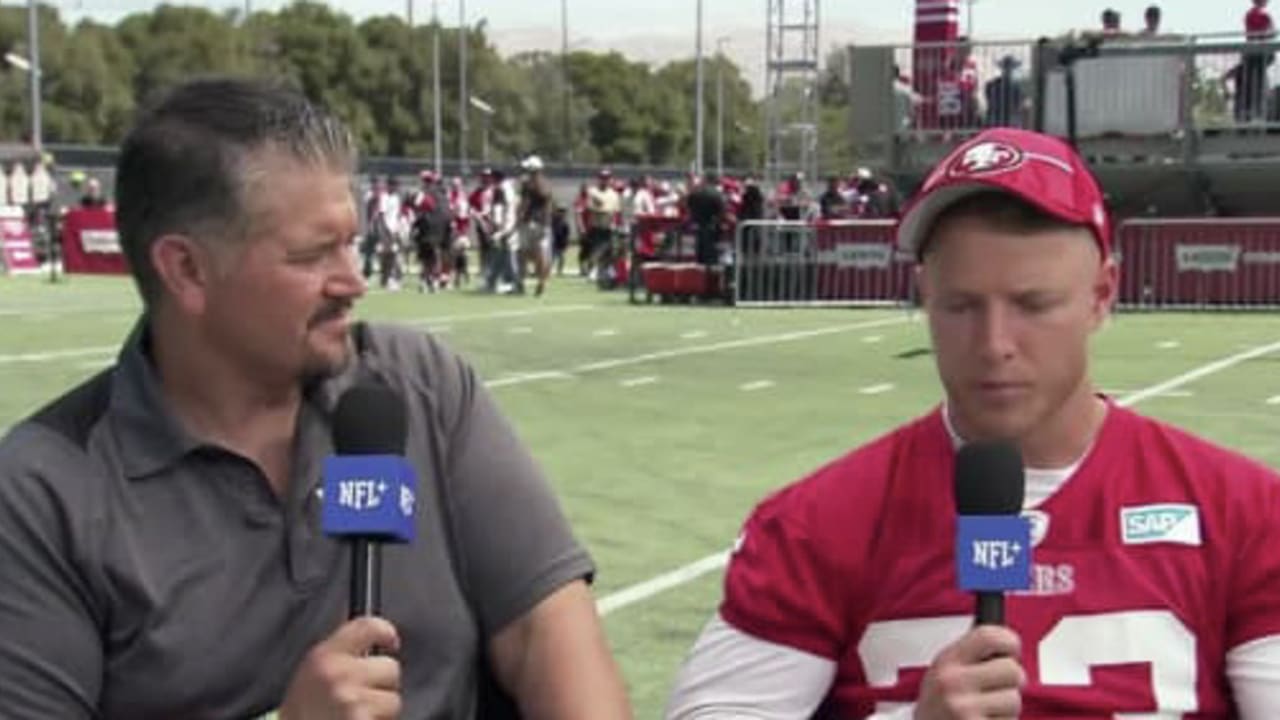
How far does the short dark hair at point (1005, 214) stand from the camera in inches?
114

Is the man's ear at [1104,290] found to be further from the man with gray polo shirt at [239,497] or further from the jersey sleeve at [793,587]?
the man with gray polo shirt at [239,497]

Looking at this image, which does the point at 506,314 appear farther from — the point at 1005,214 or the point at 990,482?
the point at 990,482

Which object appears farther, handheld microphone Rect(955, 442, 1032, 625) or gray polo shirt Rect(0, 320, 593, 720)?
gray polo shirt Rect(0, 320, 593, 720)

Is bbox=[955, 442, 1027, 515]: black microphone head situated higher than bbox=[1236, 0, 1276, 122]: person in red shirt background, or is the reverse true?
bbox=[1236, 0, 1276, 122]: person in red shirt background

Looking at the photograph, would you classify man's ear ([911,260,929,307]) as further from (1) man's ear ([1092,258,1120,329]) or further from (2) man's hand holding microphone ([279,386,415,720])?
(2) man's hand holding microphone ([279,386,415,720])

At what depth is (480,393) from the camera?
3418mm

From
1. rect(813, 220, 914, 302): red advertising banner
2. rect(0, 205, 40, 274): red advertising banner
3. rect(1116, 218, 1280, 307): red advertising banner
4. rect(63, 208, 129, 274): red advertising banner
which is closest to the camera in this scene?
rect(1116, 218, 1280, 307): red advertising banner

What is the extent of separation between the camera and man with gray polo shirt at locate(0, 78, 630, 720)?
3066 millimetres

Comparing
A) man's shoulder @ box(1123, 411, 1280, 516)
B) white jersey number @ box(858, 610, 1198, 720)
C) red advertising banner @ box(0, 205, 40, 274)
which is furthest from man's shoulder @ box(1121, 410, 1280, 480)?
red advertising banner @ box(0, 205, 40, 274)

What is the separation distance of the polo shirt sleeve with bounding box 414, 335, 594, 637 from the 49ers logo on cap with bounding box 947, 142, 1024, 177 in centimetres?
83

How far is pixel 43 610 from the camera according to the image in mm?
3018

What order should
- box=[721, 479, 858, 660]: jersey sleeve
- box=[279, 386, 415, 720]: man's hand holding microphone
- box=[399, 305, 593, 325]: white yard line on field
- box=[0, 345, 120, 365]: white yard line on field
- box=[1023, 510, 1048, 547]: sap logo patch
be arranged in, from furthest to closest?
1. box=[399, 305, 593, 325]: white yard line on field
2. box=[0, 345, 120, 365]: white yard line on field
3. box=[721, 479, 858, 660]: jersey sleeve
4. box=[1023, 510, 1048, 547]: sap logo patch
5. box=[279, 386, 415, 720]: man's hand holding microphone

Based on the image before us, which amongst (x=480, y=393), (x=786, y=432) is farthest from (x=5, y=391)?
(x=480, y=393)

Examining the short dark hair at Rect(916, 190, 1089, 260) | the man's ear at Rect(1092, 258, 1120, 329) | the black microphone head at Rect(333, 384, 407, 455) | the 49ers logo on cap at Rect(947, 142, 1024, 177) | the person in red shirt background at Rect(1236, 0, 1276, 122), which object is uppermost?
the person in red shirt background at Rect(1236, 0, 1276, 122)
